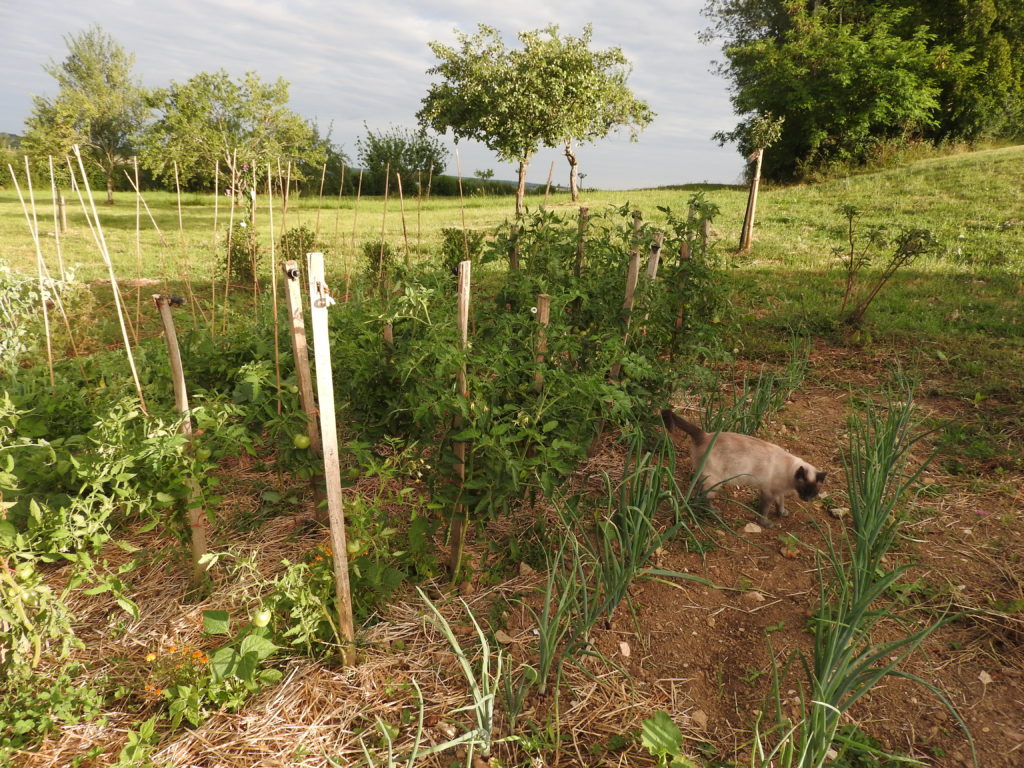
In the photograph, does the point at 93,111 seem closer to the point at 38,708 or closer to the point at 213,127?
the point at 213,127

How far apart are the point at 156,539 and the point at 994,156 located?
64.8 feet

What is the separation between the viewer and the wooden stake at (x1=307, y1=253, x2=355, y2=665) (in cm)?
176

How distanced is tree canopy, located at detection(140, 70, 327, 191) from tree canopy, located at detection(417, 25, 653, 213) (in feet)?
16.7

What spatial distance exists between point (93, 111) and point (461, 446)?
24.8 meters

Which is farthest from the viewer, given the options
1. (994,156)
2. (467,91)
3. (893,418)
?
(467,91)

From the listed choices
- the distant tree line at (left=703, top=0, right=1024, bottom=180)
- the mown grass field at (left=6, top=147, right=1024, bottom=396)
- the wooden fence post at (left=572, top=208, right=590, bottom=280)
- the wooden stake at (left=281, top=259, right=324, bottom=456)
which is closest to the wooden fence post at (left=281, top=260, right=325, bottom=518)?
the wooden stake at (left=281, top=259, right=324, bottom=456)

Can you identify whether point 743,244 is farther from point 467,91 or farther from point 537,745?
point 467,91

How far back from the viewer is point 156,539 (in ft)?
9.50

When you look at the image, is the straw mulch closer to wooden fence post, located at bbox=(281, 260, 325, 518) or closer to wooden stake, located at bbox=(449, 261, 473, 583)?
wooden stake, located at bbox=(449, 261, 473, 583)

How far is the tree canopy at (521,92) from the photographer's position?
1711 centimetres

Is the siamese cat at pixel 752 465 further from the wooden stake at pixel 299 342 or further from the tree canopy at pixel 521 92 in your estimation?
the tree canopy at pixel 521 92

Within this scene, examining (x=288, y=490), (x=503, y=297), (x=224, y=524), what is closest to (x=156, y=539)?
(x=224, y=524)

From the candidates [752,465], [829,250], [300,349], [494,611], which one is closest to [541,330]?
[300,349]

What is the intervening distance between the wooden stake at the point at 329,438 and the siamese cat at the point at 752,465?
176 centimetres
